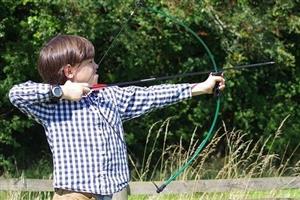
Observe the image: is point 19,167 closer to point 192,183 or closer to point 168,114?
point 168,114

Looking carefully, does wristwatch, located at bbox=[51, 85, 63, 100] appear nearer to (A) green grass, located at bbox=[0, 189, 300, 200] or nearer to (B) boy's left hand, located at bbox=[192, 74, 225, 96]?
(B) boy's left hand, located at bbox=[192, 74, 225, 96]

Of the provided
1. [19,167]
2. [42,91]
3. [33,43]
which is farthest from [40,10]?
[42,91]

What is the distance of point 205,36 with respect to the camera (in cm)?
991

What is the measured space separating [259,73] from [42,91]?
7.95m

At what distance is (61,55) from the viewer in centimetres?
326

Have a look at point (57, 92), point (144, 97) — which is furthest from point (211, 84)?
point (57, 92)

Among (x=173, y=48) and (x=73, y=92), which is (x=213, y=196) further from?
(x=173, y=48)

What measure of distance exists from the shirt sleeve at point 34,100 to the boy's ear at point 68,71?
0.37 feet

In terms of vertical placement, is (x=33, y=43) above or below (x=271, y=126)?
above

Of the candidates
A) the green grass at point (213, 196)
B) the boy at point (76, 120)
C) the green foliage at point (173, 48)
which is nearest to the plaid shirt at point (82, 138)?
the boy at point (76, 120)

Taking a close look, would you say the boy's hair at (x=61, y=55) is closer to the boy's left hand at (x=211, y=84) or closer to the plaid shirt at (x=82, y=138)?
the plaid shirt at (x=82, y=138)

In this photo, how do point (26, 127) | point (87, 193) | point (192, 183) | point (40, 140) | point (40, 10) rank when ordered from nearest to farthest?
1. point (87, 193)
2. point (192, 183)
3. point (40, 10)
4. point (26, 127)
5. point (40, 140)

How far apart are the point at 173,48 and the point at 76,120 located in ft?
22.1

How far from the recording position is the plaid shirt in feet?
10.4
